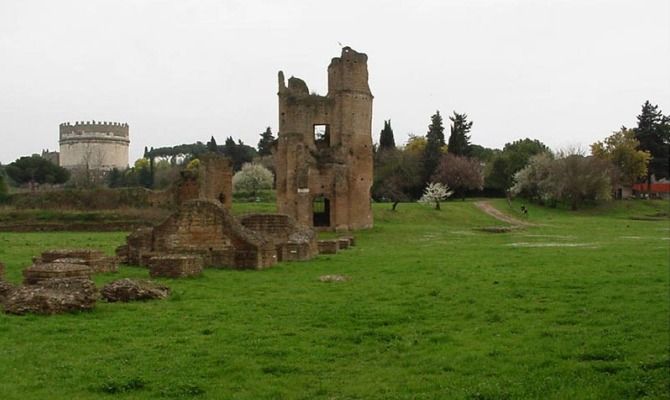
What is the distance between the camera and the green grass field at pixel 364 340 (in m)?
7.96

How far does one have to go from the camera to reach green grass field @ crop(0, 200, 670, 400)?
7.96 m

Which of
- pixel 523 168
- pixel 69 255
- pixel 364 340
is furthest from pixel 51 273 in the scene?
pixel 523 168

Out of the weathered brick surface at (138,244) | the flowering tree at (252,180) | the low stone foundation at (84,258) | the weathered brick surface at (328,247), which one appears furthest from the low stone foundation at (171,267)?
the flowering tree at (252,180)

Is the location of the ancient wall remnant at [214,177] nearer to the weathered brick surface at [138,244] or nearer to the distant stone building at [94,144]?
the weathered brick surface at [138,244]

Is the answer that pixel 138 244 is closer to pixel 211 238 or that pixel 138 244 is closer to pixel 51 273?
pixel 211 238

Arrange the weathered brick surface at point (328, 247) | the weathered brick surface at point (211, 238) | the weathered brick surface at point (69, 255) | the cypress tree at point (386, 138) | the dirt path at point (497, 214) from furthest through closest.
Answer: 1. the cypress tree at point (386, 138)
2. the dirt path at point (497, 214)
3. the weathered brick surface at point (328, 247)
4. the weathered brick surface at point (211, 238)
5. the weathered brick surface at point (69, 255)

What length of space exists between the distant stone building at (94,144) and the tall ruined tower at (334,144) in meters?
81.0

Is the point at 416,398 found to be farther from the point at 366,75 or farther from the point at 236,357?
the point at 366,75

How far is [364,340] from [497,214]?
50.4 m

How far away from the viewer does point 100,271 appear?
18.5m

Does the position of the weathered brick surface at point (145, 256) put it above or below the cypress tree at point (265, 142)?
below

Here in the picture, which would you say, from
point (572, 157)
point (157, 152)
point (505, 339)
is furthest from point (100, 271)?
point (157, 152)

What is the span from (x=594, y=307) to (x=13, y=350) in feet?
29.7

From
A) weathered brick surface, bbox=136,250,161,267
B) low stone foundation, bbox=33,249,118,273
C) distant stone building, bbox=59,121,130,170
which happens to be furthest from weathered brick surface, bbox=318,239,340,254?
distant stone building, bbox=59,121,130,170
